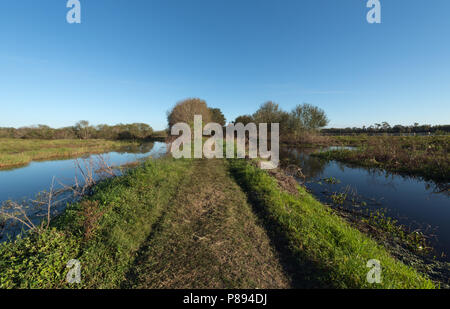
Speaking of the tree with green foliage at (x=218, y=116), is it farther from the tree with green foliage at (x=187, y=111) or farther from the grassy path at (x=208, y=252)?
the grassy path at (x=208, y=252)

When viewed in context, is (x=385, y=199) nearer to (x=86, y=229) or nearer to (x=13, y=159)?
(x=86, y=229)

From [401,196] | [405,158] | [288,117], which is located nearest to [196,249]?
[401,196]

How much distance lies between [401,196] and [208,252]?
10833 millimetres

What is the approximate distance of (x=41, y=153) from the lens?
22703mm

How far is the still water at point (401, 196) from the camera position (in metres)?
5.64

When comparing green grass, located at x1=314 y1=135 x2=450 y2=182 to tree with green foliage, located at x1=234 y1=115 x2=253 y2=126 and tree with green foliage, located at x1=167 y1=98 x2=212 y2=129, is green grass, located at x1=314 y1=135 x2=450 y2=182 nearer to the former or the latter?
tree with green foliage, located at x1=167 y1=98 x2=212 y2=129

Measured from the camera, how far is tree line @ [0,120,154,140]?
42.2m

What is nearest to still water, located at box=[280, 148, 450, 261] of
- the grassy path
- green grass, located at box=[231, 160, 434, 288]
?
green grass, located at box=[231, 160, 434, 288]

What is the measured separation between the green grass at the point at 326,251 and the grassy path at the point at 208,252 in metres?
0.51

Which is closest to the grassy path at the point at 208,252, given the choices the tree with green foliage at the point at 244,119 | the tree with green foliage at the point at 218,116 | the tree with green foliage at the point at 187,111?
the tree with green foliage at the point at 187,111

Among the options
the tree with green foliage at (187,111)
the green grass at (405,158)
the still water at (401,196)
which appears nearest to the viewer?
the still water at (401,196)

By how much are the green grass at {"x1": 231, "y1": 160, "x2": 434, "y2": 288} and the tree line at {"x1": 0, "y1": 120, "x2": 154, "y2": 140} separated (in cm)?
5925
